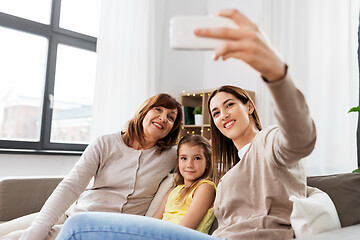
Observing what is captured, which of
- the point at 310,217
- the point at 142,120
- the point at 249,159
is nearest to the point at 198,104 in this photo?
the point at 142,120

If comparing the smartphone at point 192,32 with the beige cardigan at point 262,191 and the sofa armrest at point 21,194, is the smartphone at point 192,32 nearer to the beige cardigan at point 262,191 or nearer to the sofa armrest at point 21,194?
the beige cardigan at point 262,191

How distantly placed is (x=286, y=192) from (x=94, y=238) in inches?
21.8

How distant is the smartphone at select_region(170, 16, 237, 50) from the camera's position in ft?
1.79

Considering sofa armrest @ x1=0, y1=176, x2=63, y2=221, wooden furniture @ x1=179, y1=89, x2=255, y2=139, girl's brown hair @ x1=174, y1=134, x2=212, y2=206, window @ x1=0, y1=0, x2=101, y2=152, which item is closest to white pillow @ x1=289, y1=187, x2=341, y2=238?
girl's brown hair @ x1=174, y1=134, x2=212, y2=206

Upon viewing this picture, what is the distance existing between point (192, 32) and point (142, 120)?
1.13 meters

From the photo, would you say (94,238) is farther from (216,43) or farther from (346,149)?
(346,149)

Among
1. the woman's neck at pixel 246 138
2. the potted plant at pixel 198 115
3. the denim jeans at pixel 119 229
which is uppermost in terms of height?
the potted plant at pixel 198 115

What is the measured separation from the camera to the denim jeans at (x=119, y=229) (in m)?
0.83

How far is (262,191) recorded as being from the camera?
1052mm

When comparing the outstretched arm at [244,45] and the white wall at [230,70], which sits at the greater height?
the white wall at [230,70]

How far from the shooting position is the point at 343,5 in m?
2.86

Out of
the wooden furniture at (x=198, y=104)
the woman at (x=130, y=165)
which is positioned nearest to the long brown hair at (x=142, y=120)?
the woman at (x=130, y=165)

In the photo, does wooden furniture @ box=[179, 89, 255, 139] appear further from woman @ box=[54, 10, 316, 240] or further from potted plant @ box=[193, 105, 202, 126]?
woman @ box=[54, 10, 316, 240]

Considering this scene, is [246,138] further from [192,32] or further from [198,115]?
[198,115]
